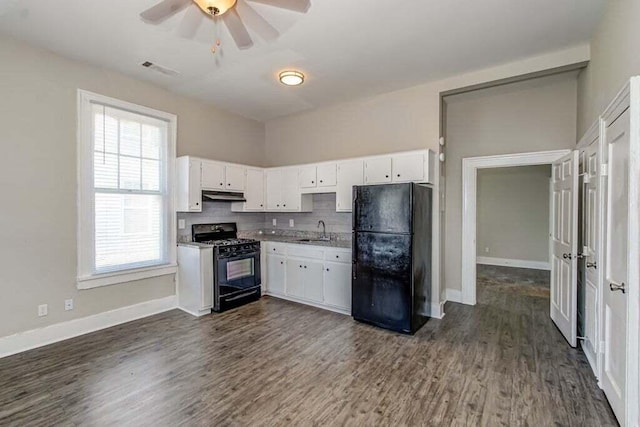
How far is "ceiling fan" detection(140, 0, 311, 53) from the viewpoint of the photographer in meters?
2.12

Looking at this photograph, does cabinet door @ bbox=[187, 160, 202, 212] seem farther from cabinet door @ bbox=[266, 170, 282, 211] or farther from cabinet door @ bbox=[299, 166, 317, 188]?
cabinet door @ bbox=[299, 166, 317, 188]

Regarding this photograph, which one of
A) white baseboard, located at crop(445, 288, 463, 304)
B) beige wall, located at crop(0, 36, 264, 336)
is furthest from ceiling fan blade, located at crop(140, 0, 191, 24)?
white baseboard, located at crop(445, 288, 463, 304)

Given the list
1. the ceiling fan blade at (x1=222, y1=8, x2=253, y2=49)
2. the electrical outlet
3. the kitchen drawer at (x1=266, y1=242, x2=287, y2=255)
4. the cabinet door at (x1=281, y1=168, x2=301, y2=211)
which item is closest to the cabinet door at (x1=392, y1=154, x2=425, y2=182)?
the cabinet door at (x1=281, y1=168, x2=301, y2=211)

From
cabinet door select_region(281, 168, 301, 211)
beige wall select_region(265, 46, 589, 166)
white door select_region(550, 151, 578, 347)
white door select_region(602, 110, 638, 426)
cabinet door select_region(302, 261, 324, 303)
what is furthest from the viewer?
cabinet door select_region(281, 168, 301, 211)

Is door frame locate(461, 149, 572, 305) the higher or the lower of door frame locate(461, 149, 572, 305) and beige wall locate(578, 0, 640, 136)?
the lower

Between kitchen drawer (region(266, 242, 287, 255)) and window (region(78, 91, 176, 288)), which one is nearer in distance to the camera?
window (region(78, 91, 176, 288))

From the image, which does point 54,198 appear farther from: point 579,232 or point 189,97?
point 579,232

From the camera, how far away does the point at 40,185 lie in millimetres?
3244

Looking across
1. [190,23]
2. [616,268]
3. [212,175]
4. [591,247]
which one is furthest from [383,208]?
[190,23]

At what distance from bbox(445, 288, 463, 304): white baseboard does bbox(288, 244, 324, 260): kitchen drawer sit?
83.8 inches

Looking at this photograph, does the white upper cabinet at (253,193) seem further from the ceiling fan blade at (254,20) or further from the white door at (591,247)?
the white door at (591,247)

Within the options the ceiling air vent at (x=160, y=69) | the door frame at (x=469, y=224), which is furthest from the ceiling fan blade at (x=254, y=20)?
the door frame at (x=469, y=224)

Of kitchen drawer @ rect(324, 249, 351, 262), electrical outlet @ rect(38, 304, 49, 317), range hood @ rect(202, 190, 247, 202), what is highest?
range hood @ rect(202, 190, 247, 202)

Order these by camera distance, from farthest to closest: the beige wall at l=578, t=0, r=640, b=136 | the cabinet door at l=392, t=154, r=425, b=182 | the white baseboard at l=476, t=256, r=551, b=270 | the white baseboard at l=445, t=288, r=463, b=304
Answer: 1. the white baseboard at l=476, t=256, r=551, b=270
2. the white baseboard at l=445, t=288, r=463, b=304
3. the cabinet door at l=392, t=154, r=425, b=182
4. the beige wall at l=578, t=0, r=640, b=136
